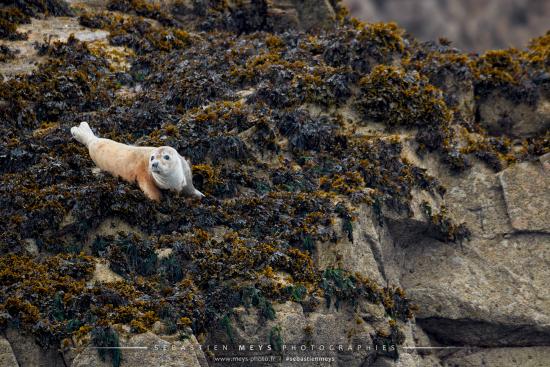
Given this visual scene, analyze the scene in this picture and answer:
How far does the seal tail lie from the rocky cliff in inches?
8.6

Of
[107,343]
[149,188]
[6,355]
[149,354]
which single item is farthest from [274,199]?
[6,355]

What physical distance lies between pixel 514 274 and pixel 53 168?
24.8 feet

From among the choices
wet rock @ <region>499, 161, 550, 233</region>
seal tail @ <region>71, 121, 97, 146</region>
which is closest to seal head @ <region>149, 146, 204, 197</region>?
seal tail @ <region>71, 121, 97, 146</region>

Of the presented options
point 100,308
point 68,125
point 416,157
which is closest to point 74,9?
point 68,125

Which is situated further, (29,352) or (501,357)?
(501,357)

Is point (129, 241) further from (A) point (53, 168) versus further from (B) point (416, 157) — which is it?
(B) point (416, 157)

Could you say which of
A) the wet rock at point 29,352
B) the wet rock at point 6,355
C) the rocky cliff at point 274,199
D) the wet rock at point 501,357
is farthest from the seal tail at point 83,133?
the wet rock at point 501,357

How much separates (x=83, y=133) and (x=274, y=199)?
351 centimetres

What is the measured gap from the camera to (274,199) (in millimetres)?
15406

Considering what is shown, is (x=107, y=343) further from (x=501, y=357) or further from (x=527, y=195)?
(x=527, y=195)

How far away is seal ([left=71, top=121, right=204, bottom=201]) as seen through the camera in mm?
14805

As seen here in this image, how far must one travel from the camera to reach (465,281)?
52.3ft

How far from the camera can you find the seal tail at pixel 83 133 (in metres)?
16.3

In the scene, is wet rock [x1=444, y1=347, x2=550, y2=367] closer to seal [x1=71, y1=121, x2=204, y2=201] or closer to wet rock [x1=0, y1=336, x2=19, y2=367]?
seal [x1=71, y1=121, x2=204, y2=201]
